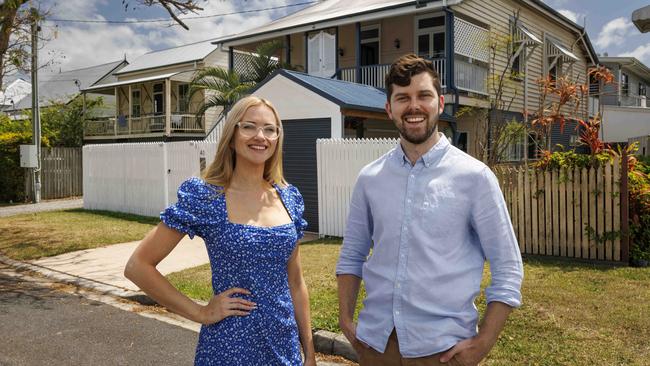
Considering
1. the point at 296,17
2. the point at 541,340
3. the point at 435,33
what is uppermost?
the point at 296,17

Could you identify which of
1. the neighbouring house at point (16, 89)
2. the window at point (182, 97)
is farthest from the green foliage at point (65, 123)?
the neighbouring house at point (16, 89)

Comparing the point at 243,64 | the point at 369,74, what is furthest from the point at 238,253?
the point at 243,64

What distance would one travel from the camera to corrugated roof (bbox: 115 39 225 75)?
28703mm

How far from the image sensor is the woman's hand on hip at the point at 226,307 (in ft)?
7.25

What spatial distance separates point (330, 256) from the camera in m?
8.45

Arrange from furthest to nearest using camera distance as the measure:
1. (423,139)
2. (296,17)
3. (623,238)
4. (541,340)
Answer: (296,17) < (623,238) < (541,340) < (423,139)

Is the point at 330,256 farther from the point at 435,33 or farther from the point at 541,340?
the point at 435,33

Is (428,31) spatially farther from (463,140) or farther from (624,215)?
(624,215)

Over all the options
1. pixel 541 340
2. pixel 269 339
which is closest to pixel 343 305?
pixel 269 339

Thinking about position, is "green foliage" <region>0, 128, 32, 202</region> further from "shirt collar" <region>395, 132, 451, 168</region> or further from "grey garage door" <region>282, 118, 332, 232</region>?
"shirt collar" <region>395, 132, 451, 168</region>

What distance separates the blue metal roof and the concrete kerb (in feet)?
17.9

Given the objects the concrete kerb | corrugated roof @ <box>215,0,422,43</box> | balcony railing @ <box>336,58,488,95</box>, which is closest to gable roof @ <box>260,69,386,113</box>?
balcony railing @ <box>336,58,488,95</box>

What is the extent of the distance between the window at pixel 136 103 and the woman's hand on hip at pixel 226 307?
3098 cm

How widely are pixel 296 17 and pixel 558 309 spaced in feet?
57.8
